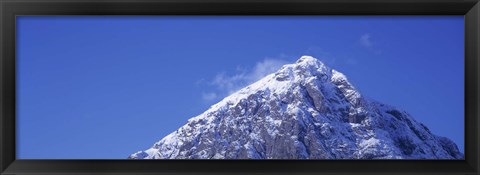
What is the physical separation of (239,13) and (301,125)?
5.39 ft

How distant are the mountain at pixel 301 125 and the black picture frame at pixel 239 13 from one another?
3.42 feet

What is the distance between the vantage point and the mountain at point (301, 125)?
238 centimetres

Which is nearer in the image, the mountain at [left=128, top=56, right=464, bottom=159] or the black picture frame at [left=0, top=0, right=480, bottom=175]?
the black picture frame at [left=0, top=0, right=480, bottom=175]

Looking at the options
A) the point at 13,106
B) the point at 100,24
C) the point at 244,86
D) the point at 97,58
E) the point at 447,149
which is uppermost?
the point at 100,24

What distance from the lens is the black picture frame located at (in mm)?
1164

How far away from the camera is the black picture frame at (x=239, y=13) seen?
1164mm

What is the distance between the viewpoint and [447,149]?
7.50ft

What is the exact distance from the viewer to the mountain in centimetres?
238

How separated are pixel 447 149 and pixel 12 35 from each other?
1874 millimetres

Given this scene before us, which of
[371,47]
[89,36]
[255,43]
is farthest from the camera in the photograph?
[371,47]

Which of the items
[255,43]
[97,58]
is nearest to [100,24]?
[97,58]

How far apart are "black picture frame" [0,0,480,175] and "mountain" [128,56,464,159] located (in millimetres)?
1041

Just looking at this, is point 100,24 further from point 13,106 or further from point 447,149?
point 447,149

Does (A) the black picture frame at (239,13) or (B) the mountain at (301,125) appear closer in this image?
(A) the black picture frame at (239,13)
